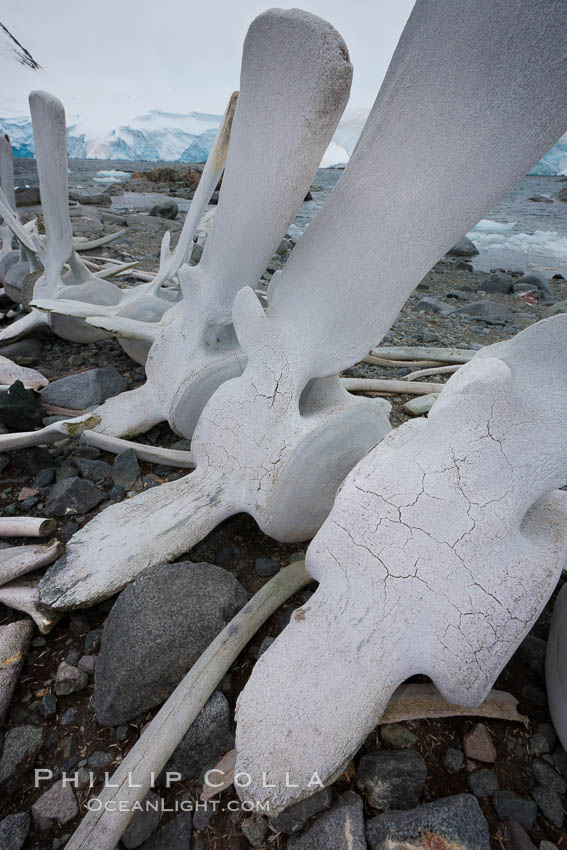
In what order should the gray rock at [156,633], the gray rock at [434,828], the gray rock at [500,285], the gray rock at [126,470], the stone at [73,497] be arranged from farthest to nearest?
1. the gray rock at [500,285]
2. the gray rock at [126,470]
3. the stone at [73,497]
4. the gray rock at [156,633]
5. the gray rock at [434,828]

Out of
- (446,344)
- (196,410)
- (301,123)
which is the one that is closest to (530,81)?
(301,123)

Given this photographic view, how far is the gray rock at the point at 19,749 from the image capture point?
3.07ft

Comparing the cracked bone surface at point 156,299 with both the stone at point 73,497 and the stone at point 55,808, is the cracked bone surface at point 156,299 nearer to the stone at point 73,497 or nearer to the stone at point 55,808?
the stone at point 73,497

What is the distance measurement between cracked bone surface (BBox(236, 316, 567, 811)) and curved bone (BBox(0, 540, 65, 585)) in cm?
70

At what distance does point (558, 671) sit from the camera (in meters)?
0.97

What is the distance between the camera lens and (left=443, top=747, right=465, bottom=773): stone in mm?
926

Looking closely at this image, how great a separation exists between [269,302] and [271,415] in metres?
0.38

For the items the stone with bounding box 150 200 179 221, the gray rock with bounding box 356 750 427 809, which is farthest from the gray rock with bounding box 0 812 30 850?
the stone with bounding box 150 200 179 221

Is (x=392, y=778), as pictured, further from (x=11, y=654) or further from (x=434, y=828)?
(x=11, y=654)

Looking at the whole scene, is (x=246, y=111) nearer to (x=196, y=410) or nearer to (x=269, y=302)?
(x=269, y=302)

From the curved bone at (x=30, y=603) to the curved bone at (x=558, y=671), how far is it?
1138mm

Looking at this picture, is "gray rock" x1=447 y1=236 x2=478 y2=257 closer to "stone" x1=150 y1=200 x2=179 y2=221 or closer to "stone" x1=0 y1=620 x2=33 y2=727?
"stone" x1=150 y1=200 x2=179 y2=221

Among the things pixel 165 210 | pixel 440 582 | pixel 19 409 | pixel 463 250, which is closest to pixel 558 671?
pixel 440 582

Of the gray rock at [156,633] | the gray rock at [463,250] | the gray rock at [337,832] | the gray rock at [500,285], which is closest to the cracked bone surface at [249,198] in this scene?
the gray rock at [156,633]
